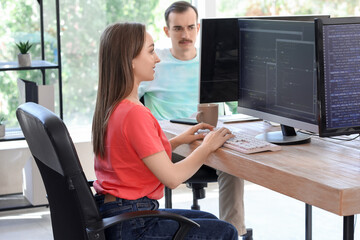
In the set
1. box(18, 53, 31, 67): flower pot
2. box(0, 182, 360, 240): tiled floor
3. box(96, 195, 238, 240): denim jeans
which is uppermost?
box(18, 53, 31, 67): flower pot

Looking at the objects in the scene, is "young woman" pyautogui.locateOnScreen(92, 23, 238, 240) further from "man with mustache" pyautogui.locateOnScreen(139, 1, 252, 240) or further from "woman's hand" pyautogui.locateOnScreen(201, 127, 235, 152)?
"man with mustache" pyautogui.locateOnScreen(139, 1, 252, 240)

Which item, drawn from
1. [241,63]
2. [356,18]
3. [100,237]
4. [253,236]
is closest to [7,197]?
[253,236]

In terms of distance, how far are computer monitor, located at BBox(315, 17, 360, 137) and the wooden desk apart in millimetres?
110

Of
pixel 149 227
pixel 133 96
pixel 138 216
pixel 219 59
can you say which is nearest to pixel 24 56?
pixel 219 59

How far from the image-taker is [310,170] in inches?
76.6

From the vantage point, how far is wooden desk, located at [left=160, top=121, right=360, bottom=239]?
175cm

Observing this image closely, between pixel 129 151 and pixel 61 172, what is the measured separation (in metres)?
0.31

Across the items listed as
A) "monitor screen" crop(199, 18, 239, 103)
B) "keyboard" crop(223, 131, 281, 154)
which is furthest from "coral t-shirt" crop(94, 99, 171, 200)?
"monitor screen" crop(199, 18, 239, 103)

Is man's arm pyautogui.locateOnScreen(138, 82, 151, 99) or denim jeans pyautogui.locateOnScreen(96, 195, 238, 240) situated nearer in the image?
denim jeans pyautogui.locateOnScreen(96, 195, 238, 240)

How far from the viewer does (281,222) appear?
368 cm

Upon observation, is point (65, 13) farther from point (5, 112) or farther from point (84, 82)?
point (5, 112)

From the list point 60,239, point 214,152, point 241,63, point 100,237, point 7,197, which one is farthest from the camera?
point 7,197

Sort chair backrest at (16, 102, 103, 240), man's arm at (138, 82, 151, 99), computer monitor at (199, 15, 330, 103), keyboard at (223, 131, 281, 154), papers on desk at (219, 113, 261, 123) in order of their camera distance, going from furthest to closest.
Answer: man's arm at (138, 82, 151, 99), papers on desk at (219, 113, 261, 123), computer monitor at (199, 15, 330, 103), keyboard at (223, 131, 281, 154), chair backrest at (16, 102, 103, 240)

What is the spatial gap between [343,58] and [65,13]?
97.3 inches
